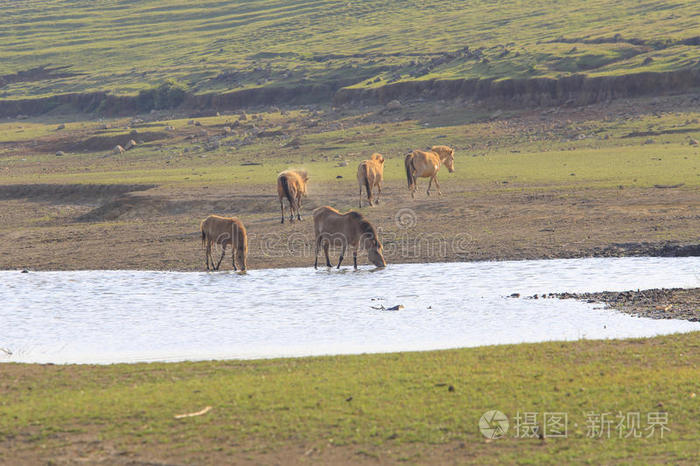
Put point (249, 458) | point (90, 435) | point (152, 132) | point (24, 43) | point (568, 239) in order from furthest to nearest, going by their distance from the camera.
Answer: point (24, 43)
point (152, 132)
point (568, 239)
point (90, 435)
point (249, 458)

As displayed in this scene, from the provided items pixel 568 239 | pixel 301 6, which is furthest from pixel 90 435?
pixel 301 6

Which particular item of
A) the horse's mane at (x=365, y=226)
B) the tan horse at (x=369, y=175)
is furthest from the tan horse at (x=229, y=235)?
the tan horse at (x=369, y=175)

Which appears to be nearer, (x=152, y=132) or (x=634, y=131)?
(x=634, y=131)

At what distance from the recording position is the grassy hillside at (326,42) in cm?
6544

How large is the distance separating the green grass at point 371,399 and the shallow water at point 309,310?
153cm

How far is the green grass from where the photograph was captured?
859 cm

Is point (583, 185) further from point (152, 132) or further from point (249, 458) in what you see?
point (152, 132)

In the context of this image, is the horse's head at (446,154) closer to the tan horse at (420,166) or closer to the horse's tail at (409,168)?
the tan horse at (420,166)

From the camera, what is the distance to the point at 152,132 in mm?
57844

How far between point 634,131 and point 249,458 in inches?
1471

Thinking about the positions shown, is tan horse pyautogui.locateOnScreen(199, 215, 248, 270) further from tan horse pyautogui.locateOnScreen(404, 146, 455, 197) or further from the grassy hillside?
the grassy hillside

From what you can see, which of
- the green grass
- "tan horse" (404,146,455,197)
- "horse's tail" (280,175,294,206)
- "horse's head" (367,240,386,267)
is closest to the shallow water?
"horse's head" (367,240,386,267)

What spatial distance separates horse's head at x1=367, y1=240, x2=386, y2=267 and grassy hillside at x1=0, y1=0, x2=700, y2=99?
38.9 metres

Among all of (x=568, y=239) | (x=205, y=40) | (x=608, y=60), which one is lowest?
(x=568, y=239)
